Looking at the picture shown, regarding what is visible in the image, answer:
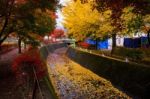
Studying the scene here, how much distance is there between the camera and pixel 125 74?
2311 centimetres

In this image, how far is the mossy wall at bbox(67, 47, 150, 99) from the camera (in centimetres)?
1993

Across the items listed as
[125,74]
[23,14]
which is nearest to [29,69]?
[23,14]

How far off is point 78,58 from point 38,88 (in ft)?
88.2

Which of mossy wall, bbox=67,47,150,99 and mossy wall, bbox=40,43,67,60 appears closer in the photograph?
mossy wall, bbox=67,47,150,99

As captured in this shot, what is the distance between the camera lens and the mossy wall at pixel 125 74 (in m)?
19.9

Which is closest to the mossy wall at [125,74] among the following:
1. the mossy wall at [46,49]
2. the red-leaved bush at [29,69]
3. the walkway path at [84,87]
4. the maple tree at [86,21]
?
the walkway path at [84,87]

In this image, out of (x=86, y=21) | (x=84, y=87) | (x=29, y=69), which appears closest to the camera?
(x=29, y=69)

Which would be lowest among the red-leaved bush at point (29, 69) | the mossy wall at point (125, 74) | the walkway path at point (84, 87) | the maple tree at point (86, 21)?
the walkway path at point (84, 87)

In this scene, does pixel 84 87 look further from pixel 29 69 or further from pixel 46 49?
pixel 46 49

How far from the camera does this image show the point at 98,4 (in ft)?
52.9

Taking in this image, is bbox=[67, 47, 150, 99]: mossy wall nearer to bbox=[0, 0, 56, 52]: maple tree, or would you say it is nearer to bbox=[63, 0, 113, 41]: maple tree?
bbox=[63, 0, 113, 41]: maple tree

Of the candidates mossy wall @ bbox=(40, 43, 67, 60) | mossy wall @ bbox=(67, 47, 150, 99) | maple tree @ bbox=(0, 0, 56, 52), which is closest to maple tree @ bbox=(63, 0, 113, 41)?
mossy wall @ bbox=(67, 47, 150, 99)

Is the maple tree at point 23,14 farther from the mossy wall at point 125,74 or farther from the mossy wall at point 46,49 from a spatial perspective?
the mossy wall at point 46,49

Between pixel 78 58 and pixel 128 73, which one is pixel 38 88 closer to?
pixel 128 73
